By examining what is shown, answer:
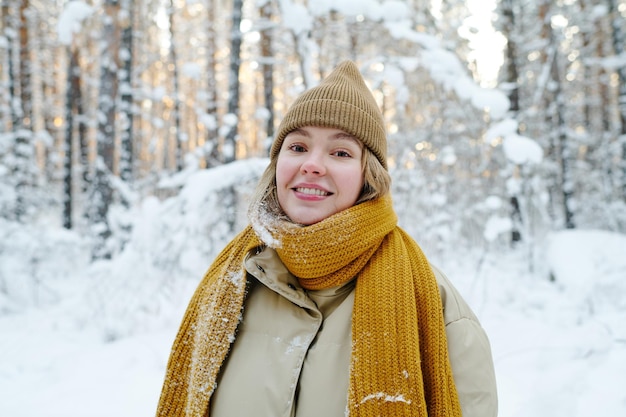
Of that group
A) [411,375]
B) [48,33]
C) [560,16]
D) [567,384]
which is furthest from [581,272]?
[48,33]

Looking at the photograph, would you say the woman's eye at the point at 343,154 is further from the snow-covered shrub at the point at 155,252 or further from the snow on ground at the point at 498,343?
the snow-covered shrub at the point at 155,252

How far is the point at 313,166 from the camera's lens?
4.33 ft

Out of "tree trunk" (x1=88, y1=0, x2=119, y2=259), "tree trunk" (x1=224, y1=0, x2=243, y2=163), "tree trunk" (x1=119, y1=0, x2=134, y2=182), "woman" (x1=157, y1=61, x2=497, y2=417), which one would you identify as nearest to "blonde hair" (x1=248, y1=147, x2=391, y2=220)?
"woman" (x1=157, y1=61, x2=497, y2=417)

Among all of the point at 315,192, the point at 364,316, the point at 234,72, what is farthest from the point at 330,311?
the point at 234,72

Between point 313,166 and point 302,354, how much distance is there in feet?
2.09

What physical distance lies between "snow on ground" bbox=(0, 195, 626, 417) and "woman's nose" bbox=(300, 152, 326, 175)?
2273 mm

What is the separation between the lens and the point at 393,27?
15.2 feet

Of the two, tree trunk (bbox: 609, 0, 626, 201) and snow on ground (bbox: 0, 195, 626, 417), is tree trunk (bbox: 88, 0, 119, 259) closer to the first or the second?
snow on ground (bbox: 0, 195, 626, 417)

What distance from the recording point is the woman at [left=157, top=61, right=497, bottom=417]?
1181 millimetres

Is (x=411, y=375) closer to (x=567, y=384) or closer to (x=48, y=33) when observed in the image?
(x=567, y=384)

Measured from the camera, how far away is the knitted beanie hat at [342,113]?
1400 mm

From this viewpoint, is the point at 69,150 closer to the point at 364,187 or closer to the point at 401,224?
the point at 401,224

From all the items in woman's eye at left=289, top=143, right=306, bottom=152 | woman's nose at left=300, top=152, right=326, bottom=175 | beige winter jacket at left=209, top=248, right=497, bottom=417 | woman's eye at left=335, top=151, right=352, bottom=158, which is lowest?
beige winter jacket at left=209, top=248, right=497, bottom=417

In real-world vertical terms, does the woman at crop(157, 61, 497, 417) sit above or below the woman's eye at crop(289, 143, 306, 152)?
below
